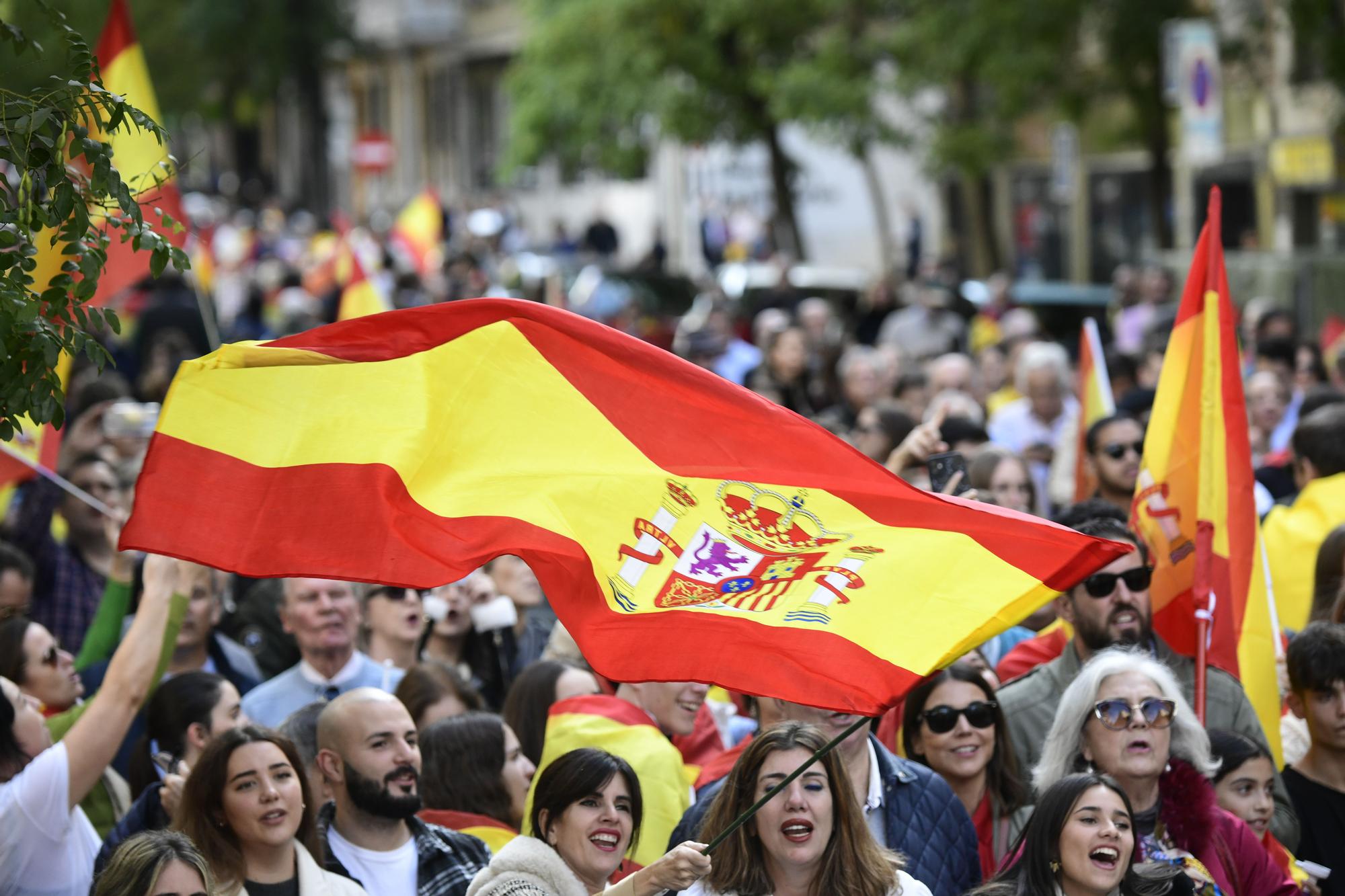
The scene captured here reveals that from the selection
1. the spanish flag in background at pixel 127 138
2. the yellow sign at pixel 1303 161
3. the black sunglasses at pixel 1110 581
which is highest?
the spanish flag in background at pixel 127 138

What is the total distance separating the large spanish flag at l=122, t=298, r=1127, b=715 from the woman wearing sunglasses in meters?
1.23

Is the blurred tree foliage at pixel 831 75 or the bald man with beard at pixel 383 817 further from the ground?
the blurred tree foliage at pixel 831 75

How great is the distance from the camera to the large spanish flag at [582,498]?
4.44 metres

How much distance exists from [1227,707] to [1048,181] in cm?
2751

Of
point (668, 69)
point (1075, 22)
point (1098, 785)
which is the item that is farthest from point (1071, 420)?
point (668, 69)

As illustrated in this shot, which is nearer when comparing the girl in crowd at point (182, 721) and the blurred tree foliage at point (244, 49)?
the girl in crowd at point (182, 721)

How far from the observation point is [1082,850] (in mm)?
4828

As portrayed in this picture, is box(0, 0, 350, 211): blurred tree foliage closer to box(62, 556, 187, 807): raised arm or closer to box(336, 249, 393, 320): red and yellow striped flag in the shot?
box(336, 249, 393, 320): red and yellow striped flag

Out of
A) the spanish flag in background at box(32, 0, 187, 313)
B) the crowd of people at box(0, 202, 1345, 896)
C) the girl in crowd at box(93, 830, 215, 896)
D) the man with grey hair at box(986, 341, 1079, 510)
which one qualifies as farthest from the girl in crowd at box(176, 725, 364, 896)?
the man with grey hair at box(986, 341, 1079, 510)

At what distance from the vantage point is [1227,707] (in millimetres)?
6160

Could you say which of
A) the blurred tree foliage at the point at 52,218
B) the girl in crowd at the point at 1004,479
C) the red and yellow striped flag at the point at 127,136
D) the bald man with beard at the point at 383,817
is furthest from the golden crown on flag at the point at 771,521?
the red and yellow striped flag at the point at 127,136

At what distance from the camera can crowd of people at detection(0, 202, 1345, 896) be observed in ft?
16.0

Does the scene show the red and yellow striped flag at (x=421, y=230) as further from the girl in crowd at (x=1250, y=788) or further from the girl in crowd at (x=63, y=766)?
the girl in crowd at (x=1250, y=788)

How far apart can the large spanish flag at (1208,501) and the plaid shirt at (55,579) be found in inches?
180
